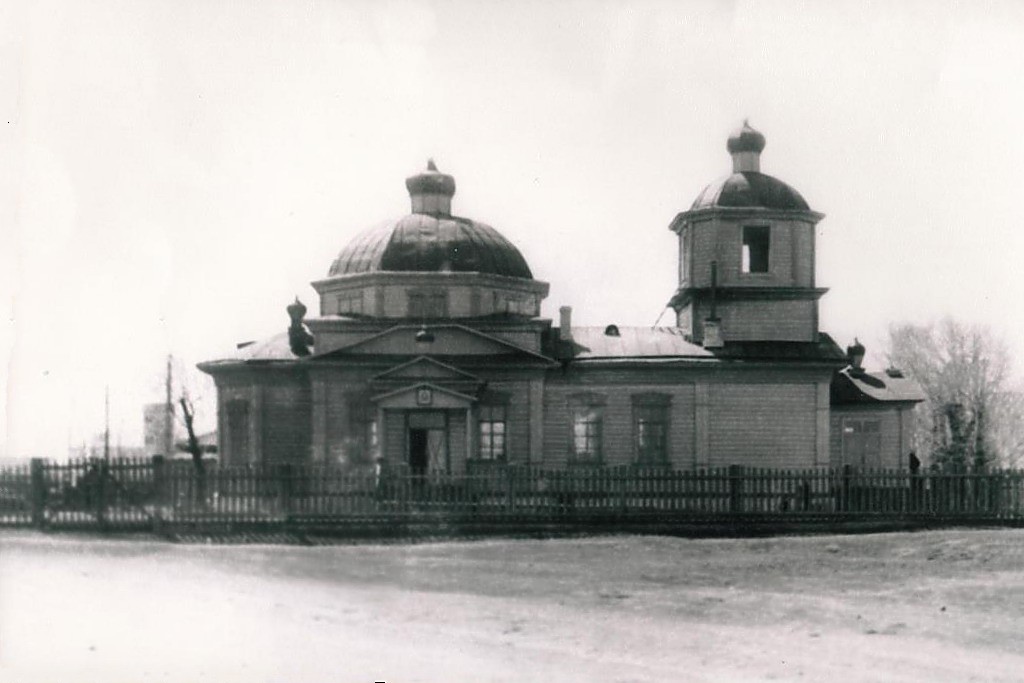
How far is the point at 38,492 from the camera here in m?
18.4

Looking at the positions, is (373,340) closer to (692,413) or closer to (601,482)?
Result: (601,482)

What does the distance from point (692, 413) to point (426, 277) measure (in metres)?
6.10

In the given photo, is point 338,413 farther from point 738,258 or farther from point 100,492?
point 738,258

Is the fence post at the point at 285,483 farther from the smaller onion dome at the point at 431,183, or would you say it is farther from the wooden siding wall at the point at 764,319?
the wooden siding wall at the point at 764,319

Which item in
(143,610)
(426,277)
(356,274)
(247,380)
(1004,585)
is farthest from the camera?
(426,277)

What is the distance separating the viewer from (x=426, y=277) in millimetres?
25250

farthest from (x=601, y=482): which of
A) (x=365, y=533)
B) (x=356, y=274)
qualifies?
(x=356, y=274)

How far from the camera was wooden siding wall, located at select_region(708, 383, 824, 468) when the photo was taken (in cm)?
2500

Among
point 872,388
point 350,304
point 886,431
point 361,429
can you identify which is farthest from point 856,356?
point 350,304

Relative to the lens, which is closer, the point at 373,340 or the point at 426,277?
the point at 373,340

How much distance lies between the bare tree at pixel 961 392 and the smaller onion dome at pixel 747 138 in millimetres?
3619

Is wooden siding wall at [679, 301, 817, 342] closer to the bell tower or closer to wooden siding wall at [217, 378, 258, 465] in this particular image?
the bell tower

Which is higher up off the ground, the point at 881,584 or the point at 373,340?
the point at 373,340

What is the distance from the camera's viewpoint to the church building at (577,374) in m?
23.2
